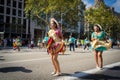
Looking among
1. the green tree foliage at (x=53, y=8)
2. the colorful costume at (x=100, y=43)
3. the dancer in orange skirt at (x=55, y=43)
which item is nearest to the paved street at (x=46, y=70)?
the dancer in orange skirt at (x=55, y=43)

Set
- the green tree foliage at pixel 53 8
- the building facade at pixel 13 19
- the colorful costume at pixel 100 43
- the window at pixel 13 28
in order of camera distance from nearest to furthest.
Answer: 1. the colorful costume at pixel 100 43
2. the green tree foliage at pixel 53 8
3. the building facade at pixel 13 19
4. the window at pixel 13 28

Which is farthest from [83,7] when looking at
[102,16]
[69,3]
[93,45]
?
[93,45]

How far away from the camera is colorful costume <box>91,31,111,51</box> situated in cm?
1092

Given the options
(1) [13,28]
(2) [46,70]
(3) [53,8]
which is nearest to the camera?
(2) [46,70]

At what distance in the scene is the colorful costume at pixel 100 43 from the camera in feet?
35.8

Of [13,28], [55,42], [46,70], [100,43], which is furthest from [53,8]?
[55,42]

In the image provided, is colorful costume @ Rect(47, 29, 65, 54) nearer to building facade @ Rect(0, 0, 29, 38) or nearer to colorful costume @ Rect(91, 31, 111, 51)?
colorful costume @ Rect(91, 31, 111, 51)

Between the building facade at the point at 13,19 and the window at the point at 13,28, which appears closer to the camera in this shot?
the building facade at the point at 13,19

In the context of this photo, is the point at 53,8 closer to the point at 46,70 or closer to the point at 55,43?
the point at 46,70

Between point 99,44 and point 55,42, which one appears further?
point 99,44

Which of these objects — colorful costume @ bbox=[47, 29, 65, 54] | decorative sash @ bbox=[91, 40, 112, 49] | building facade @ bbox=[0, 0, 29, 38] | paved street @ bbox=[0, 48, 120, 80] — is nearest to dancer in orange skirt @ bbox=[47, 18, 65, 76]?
colorful costume @ bbox=[47, 29, 65, 54]

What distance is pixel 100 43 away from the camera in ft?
36.0

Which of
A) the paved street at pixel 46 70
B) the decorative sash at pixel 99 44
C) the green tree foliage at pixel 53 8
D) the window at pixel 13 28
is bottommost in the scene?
the paved street at pixel 46 70

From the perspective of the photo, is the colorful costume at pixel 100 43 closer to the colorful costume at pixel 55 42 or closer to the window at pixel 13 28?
the colorful costume at pixel 55 42
